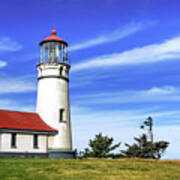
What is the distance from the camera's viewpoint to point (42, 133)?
34625 mm

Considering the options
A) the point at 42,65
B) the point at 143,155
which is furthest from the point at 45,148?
the point at 143,155

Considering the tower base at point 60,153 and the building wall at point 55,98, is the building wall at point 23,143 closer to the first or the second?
the tower base at point 60,153

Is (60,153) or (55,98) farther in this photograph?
(55,98)

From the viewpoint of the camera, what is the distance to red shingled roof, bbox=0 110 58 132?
108 feet

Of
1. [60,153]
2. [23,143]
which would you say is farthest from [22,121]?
[60,153]

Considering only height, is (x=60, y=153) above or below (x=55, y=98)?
below

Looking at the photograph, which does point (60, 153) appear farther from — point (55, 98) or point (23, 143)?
point (55, 98)

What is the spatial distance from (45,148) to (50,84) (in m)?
7.46

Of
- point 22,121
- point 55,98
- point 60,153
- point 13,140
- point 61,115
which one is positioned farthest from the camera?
point 61,115

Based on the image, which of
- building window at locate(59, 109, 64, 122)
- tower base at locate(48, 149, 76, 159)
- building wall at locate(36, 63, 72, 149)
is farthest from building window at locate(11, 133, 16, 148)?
building window at locate(59, 109, 64, 122)

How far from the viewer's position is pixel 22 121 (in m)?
34.7

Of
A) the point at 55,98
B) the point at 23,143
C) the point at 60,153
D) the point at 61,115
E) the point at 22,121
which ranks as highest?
the point at 55,98

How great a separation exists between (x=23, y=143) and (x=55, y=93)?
7.02 metres

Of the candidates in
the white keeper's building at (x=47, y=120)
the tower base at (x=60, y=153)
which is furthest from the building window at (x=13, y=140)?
the tower base at (x=60, y=153)
